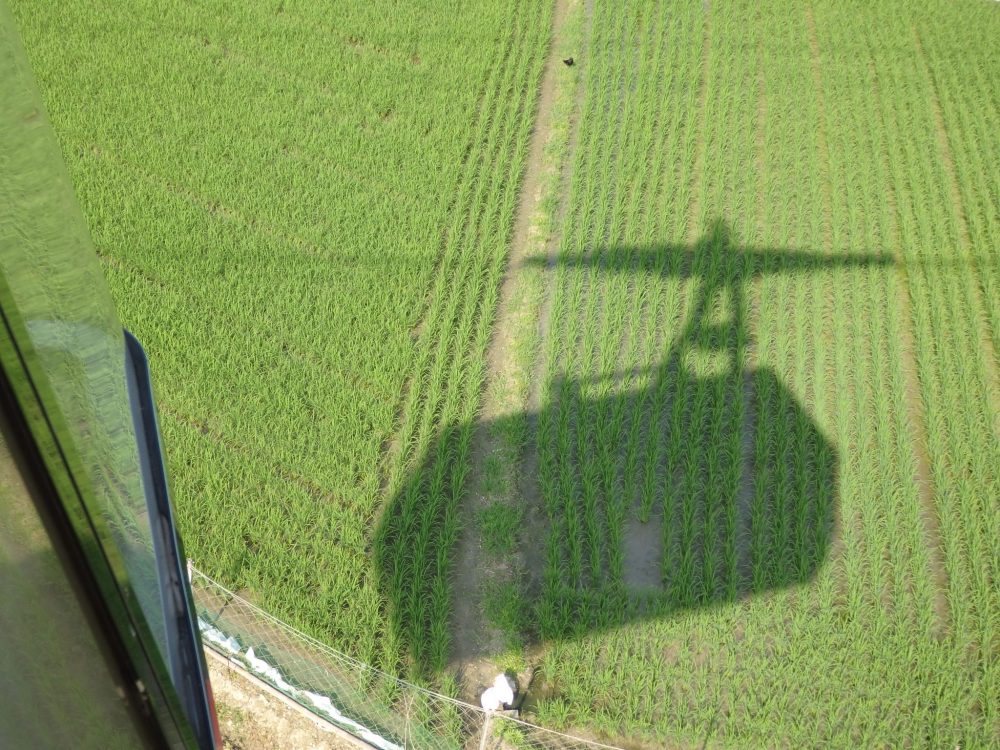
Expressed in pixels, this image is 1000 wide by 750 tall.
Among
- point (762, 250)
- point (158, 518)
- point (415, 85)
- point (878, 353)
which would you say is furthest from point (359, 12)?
point (158, 518)

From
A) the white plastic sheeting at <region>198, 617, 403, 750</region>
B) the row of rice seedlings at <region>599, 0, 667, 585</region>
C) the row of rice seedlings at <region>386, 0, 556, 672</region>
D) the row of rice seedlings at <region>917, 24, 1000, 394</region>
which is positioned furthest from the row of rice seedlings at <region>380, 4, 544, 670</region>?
the row of rice seedlings at <region>917, 24, 1000, 394</region>

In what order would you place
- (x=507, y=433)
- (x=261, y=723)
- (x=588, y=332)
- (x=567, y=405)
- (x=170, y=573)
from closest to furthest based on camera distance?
(x=170, y=573) < (x=261, y=723) < (x=507, y=433) < (x=567, y=405) < (x=588, y=332)

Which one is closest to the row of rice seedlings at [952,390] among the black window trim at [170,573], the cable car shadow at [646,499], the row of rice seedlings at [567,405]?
the cable car shadow at [646,499]

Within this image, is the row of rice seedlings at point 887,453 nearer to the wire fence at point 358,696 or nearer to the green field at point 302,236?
the wire fence at point 358,696

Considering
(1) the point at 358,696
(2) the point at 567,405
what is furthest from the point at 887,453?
(1) the point at 358,696

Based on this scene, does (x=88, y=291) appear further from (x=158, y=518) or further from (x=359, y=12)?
(x=359, y=12)

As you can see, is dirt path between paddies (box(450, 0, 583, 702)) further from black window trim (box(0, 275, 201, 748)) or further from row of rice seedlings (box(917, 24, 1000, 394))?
row of rice seedlings (box(917, 24, 1000, 394))

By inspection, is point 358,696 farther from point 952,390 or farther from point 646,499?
point 952,390
